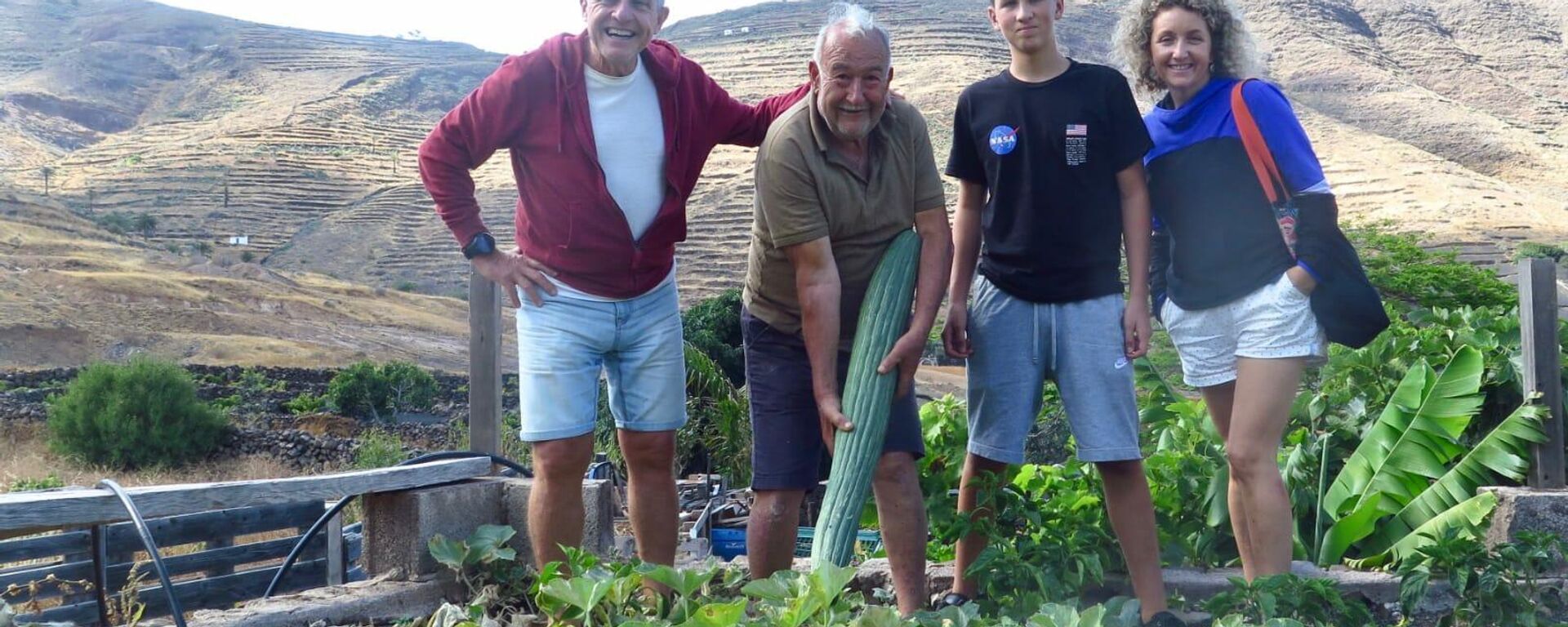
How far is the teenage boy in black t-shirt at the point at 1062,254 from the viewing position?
327cm

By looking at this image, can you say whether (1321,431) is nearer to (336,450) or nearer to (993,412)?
(993,412)

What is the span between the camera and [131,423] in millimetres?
19344

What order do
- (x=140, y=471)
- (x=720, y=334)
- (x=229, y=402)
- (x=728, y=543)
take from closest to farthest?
(x=728, y=543) < (x=720, y=334) < (x=140, y=471) < (x=229, y=402)

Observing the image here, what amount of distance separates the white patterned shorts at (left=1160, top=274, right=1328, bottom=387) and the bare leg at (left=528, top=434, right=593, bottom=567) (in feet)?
5.30

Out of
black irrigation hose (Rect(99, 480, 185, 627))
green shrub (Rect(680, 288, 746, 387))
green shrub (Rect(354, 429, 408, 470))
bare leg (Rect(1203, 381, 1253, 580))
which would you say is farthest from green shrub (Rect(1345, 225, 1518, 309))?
black irrigation hose (Rect(99, 480, 185, 627))

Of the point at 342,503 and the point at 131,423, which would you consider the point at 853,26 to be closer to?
the point at 342,503

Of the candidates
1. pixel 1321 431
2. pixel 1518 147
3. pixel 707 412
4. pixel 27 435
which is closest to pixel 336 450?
pixel 27 435

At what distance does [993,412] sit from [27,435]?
22964 mm

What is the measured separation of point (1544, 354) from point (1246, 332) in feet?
6.90

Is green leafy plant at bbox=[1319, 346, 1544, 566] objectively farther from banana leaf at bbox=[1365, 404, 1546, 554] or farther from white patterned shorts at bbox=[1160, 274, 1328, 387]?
→ white patterned shorts at bbox=[1160, 274, 1328, 387]

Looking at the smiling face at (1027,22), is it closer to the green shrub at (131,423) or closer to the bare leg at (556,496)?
the bare leg at (556,496)

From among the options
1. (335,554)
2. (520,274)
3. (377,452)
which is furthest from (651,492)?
(377,452)

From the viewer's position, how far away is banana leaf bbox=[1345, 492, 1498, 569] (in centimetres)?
437

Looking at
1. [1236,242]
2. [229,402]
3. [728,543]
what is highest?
[1236,242]
